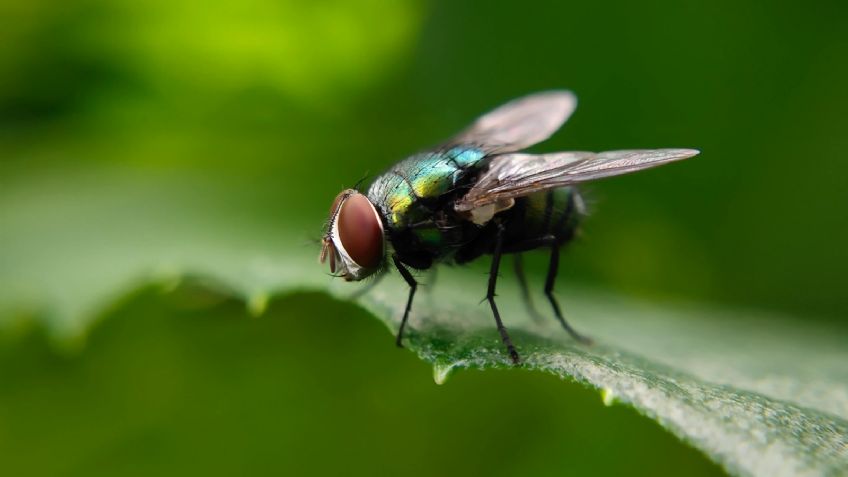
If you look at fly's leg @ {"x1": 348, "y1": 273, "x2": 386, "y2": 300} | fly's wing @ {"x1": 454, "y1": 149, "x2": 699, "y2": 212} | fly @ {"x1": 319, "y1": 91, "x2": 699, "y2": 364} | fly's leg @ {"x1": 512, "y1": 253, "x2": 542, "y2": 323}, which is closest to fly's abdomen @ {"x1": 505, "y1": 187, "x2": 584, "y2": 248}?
fly @ {"x1": 319, "y1": 91, "x2": 699, "y2": 364}

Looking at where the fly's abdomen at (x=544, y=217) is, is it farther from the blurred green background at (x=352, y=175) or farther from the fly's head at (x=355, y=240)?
the fly's head at (x=355, y=240)

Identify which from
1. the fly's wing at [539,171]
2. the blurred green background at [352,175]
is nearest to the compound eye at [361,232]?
the fly's wing at [539,171]

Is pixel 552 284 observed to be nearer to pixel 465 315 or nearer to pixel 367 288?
pixel 465 315

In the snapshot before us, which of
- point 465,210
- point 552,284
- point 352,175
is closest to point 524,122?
point 552,284

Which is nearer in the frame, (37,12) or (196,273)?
(196,273)

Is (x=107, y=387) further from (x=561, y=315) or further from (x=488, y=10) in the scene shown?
(x=488, y=10)

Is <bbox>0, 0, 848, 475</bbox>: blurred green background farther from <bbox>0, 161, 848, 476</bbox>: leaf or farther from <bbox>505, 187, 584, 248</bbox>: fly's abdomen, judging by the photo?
<bbox>505, 187, 584, 248</bbox>: fly's abdomen

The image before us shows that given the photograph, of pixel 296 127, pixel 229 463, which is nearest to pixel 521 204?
pixel 229 463
